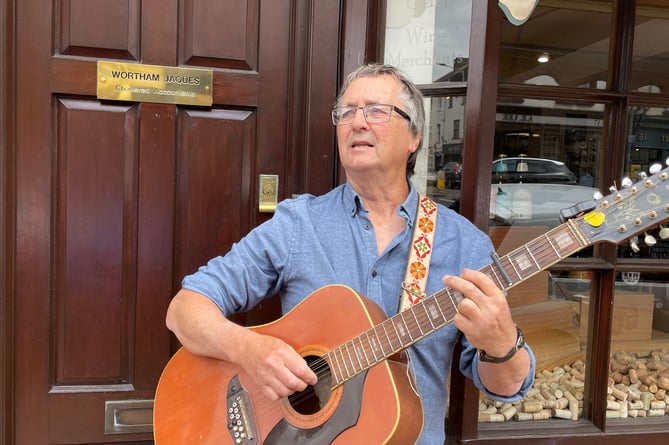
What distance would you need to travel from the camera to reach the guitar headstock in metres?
1.21

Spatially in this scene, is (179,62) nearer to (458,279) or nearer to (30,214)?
(30,214)

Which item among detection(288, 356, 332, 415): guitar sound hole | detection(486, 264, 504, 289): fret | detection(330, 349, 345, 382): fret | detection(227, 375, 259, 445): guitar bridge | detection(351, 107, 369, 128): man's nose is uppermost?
detection(351, 107, 369, 128): man's nose

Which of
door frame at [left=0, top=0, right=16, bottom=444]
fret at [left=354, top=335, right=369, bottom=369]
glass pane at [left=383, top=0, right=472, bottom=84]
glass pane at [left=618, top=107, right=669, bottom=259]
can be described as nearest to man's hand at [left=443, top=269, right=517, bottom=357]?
fret at [left=354, top=335, right=369, bottom=369]

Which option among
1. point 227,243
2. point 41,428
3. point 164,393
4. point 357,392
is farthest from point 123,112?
point 357,392

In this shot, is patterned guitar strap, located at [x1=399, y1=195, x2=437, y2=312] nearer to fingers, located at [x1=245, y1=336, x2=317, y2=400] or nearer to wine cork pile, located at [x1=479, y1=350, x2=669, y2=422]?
fingers, located at [x1=245, y1=336, x2=317, y2=400]

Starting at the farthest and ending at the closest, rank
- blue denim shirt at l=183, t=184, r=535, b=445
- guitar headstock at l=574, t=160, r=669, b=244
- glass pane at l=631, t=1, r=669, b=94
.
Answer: glass pane at l=631, t=1, r=669, b=94
blue denim shirt at l=183, t=184, r=535, b=445
guitar headstock at l=574, t=160, r=669, b=244

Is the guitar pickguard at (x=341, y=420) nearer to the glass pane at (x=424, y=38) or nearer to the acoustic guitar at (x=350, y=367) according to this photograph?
the acoustic guitar at (x=350, y=367)

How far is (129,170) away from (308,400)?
40.9 inches

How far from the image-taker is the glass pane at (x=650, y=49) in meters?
2.09

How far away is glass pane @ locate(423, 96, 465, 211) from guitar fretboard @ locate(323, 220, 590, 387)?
0.71 metres

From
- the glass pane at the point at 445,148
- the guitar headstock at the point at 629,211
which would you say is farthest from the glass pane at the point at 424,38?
the guitar headstock at the point at 629,211

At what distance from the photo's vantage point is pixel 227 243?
2.04 m

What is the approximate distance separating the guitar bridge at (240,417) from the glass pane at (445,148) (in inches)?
39.2

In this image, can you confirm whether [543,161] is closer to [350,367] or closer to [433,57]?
[433,57]
